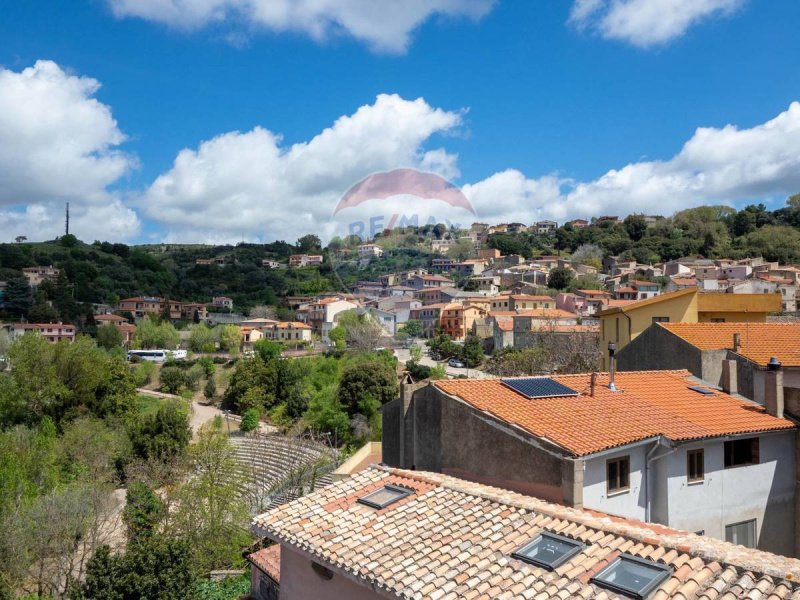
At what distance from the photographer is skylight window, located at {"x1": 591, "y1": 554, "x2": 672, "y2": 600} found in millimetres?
6648

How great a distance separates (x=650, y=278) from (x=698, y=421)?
8500 centimetres

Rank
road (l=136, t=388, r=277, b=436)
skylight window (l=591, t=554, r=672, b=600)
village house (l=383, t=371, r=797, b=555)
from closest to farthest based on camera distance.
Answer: skylight window (l=591, t=554, r=672, b=600) → village house (l=383, t=371, r=797, b=555) → road (l=136, t=388, r=277, b=436)

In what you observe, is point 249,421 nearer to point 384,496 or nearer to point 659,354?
point 659,354

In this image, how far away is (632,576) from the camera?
274 inches

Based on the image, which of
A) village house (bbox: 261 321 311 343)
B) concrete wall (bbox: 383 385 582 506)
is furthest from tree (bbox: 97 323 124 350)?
concrete wall (bbox: 383 385 582 506)

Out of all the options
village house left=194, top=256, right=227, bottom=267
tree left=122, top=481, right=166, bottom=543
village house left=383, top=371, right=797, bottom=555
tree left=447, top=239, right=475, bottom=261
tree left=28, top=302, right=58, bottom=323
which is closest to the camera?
village house left=383, top=371, right=797, bottom=555

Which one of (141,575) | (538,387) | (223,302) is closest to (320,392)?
(141,575)

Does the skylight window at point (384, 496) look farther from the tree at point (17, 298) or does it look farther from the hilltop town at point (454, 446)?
the tree at point (17, 298)

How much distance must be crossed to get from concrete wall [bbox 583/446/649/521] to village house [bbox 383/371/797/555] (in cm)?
2

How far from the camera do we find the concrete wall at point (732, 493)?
456 inches

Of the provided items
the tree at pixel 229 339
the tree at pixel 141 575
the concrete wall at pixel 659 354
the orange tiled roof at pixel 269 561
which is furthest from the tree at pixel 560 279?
the tree at pixel 141 575

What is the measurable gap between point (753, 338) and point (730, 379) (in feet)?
9.53

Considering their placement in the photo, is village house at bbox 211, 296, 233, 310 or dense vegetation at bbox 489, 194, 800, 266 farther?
village house at bbox 211, 296, 233, 310

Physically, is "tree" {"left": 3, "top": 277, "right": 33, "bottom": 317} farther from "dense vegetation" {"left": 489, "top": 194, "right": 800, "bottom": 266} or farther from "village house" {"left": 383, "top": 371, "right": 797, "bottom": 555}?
"village house" {"left": 383, "top": 371, "right": 797, "bottom": 555}
